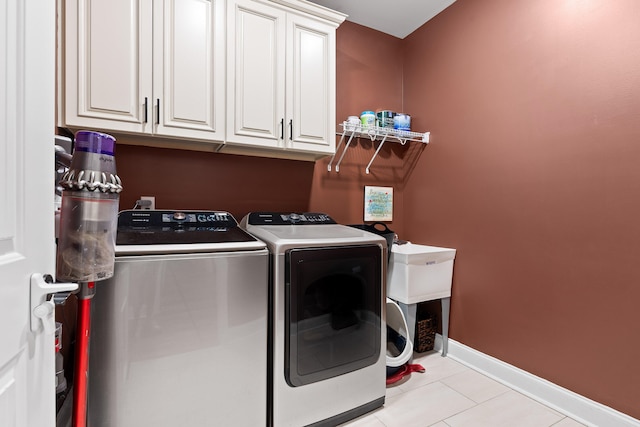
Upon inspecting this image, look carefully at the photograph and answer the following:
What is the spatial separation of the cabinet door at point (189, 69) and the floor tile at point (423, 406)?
181cm

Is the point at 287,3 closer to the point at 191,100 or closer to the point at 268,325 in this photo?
the point at 191,100

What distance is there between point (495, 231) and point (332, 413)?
1507mm

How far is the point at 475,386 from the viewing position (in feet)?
6.14

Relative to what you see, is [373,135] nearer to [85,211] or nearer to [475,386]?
[475,386]

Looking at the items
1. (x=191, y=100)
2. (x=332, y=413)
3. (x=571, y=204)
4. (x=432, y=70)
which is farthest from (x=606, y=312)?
(x=191, y=100)

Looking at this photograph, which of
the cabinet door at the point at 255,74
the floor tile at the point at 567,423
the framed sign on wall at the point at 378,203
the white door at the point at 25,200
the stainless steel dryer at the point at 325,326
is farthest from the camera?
the framed sign on wall at the point at 378,203

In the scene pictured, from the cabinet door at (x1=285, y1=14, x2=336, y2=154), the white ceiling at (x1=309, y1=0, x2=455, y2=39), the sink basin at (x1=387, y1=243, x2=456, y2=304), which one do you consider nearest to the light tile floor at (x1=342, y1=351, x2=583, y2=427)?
the sink basin at (x1=387, y1=243, x2=456, y2=304)

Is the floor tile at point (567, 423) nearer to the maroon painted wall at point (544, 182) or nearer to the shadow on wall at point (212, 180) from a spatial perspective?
the maroon painted wall at point (544, 182)

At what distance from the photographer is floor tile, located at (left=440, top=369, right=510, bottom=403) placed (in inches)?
69.9

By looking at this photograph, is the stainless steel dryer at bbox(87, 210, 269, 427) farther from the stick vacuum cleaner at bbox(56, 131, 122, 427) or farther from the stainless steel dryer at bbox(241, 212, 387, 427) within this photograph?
the stick vacuum cleaner at bbox(56, 131, 122, 427)

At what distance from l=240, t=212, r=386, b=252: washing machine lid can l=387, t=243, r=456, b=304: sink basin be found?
0.49m

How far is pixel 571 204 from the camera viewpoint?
1634 millimetres

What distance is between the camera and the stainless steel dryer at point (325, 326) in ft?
4.55

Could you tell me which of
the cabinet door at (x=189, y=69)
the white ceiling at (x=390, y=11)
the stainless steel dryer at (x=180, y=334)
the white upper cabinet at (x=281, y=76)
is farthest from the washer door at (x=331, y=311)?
the white ceiling at (x=390, y=11)
